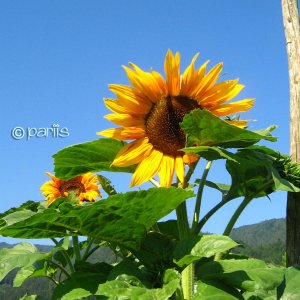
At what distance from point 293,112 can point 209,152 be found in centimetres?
120

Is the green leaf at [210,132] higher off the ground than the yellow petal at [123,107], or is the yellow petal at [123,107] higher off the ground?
the yellow petal at [123,107]

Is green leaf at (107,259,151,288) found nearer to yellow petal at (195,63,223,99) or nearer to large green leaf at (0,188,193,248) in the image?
large green leaf at (0,188,193,248)

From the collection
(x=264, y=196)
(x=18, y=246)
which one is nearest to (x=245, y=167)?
(x=264, y=196)


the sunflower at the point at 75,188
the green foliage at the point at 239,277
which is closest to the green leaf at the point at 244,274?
the green foliage at the point at 239,277

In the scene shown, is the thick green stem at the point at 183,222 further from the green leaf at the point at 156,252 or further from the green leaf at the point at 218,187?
the green leaf at the point at 218,187

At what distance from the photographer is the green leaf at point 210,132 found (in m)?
2.05

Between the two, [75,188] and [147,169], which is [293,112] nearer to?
[147,169]

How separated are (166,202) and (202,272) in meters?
0.34

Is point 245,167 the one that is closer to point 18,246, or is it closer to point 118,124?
point 118,124

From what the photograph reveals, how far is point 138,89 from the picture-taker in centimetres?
226

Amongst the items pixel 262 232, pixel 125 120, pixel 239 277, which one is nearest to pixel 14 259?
pixel 125 120

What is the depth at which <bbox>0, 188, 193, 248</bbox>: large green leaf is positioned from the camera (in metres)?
1.98

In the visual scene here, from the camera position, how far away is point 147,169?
2.24 meters

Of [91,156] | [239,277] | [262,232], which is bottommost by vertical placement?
[239,277]
